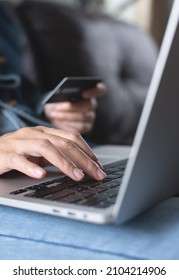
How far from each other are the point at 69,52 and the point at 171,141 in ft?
3.18

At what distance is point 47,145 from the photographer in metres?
0.59

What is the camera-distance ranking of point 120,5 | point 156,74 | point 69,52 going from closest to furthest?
point 156,74 < point 69,52 < point 120,5

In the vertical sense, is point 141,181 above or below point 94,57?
above

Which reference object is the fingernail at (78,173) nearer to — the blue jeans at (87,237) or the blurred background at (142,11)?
the blue jeans at (87,237)

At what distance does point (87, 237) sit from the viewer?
52cm

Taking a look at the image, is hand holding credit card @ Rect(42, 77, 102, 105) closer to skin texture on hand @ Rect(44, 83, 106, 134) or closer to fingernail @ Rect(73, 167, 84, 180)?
skin texture on hand @ Rect(44, 83, 106, 134)

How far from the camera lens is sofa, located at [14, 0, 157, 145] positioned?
1.42m

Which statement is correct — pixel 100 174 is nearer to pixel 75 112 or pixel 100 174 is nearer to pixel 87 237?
pixel 87 237

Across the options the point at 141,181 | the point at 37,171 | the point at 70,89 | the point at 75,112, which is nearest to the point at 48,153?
the point at 37,171

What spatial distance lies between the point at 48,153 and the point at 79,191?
0.06 m

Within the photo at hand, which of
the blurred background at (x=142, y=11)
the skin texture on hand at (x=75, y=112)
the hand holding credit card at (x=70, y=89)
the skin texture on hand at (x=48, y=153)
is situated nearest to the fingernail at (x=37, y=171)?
the skin texture on hand at (x=48, y=153)

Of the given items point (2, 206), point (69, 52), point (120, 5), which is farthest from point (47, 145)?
point (120, 5)

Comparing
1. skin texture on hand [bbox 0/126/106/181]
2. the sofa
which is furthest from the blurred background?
skin texture on hand [bbox 0/126/106/181]

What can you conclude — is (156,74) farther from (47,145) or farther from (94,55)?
(94,55)
